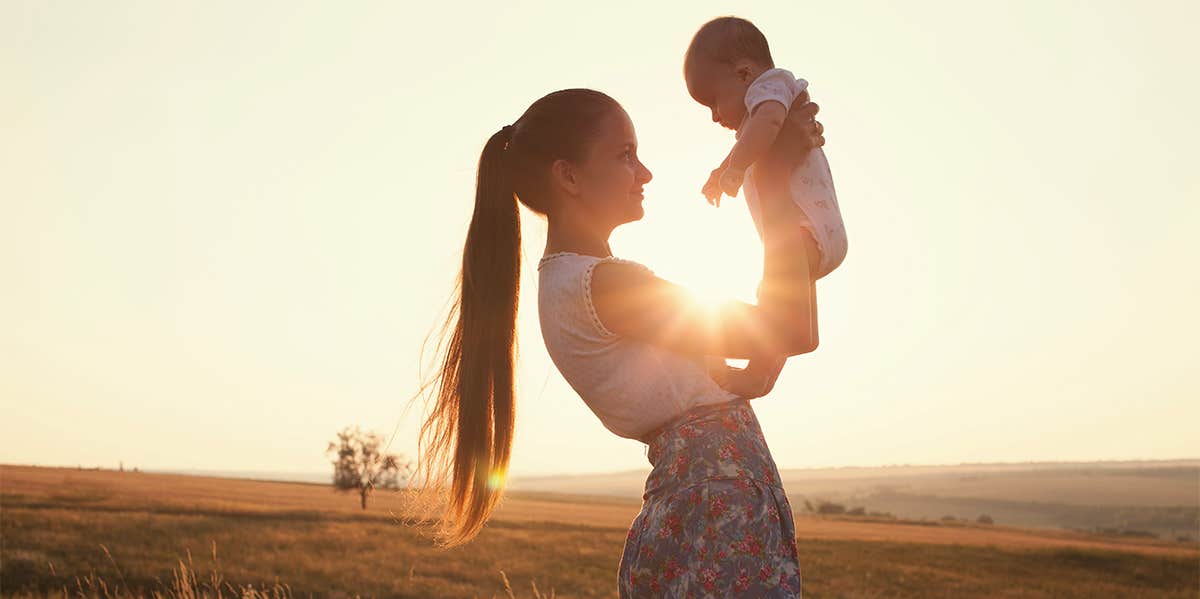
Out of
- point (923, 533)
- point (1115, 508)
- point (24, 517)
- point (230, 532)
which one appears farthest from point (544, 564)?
point (1115, 508)

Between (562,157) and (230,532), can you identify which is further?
(230,532)

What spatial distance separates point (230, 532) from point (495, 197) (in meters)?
38.2

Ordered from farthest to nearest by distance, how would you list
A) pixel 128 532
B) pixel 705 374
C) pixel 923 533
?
pixel 923 533
pixel 128 532
pixel 705 374

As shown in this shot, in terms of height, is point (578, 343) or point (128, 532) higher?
point (578, 343)

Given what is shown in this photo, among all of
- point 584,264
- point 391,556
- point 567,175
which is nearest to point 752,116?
point 567,175

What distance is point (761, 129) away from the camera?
2.65 metres

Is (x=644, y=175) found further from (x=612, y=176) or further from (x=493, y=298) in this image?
(x=493, y=298)

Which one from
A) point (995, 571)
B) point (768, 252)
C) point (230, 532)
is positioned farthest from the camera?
point (995, 571)

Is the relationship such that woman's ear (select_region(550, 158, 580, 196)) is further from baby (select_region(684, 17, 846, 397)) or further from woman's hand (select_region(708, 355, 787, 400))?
woman's hand (select_region(708, 355, 787, 400))

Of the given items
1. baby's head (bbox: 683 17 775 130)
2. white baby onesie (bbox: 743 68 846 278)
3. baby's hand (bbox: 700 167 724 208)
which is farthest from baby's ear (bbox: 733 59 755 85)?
baby's hand (bbox: 700 167 724 208)

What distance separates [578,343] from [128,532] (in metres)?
35.0

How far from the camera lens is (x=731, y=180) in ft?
8.46

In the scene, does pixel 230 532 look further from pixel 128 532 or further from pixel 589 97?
pixel 589 97

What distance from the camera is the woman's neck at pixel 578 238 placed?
2535mm
